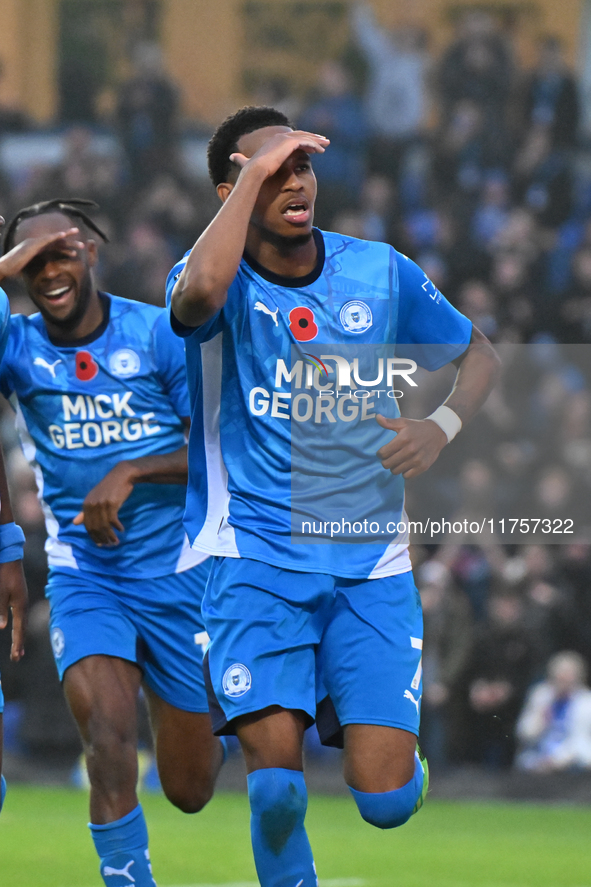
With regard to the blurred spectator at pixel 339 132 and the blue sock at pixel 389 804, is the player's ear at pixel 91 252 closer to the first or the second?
the blue sock at pixel 389 804

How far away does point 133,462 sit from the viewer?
17.5 feet

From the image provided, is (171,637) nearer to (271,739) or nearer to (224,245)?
(271,739)

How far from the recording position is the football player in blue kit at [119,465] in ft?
17.9

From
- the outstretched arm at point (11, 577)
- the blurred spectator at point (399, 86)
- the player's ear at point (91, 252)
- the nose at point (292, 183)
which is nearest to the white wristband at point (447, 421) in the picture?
the nose at point (292, 183)

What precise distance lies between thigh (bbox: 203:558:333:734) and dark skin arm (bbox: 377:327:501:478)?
43 cm

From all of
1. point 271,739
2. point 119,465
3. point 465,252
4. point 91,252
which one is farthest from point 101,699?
point 465,252

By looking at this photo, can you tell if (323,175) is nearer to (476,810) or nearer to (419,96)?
(419,96)

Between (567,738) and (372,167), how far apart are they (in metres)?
6.68

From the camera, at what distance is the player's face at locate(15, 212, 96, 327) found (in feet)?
18.1

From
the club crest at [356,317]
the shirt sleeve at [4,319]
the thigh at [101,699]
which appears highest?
the club crest at [356,317]

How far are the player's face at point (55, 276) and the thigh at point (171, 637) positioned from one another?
1136 millimetres

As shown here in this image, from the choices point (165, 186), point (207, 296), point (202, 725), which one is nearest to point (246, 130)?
point (207, 296)

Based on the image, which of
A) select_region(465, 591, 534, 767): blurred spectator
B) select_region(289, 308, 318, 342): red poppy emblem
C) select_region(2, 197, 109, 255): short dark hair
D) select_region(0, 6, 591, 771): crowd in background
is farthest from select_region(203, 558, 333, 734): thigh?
select_region(465, 591, 534, 767): blurred spectator

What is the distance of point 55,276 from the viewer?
551cm
